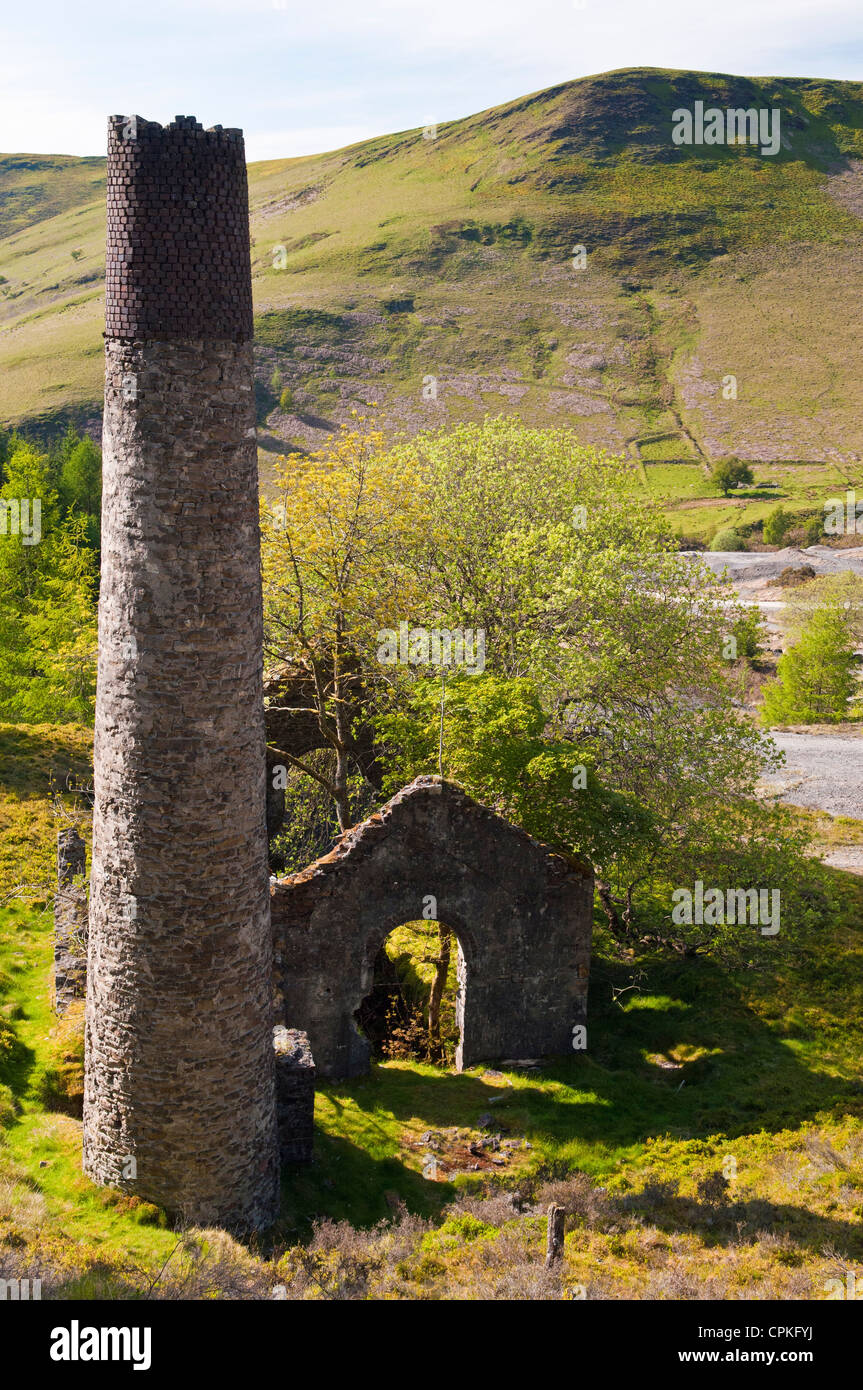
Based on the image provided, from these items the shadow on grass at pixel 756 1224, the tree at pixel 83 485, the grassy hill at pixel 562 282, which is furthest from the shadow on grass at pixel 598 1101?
the grassy hill at pixel 562 282

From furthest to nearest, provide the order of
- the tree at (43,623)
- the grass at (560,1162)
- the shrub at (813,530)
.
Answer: the shrub at (813,530)
the tree at (43,623)
the grass at (560,1162)

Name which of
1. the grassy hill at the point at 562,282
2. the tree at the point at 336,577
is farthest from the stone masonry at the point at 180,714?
the grassy hill at the point at 562,282

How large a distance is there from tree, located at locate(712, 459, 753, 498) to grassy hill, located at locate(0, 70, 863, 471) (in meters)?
7.06

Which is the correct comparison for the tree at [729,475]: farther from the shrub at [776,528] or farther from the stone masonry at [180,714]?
the stone masonry at [180,714]

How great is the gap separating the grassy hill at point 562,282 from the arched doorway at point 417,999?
77125mm

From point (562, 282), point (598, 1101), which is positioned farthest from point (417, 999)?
point (562, 282)

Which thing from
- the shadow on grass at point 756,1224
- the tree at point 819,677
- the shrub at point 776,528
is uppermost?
the shrub at point 776,528

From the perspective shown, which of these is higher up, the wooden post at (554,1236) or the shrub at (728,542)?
the shrub at (728,542)

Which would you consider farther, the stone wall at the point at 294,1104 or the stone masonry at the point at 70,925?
the stone masonry at the point at 70,925

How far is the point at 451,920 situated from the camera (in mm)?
18172

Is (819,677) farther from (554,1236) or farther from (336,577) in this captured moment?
(554,1236)

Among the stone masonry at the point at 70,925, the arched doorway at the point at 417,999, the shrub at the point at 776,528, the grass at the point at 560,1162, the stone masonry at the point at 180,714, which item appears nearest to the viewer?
the stone masonry at the point at 180,714

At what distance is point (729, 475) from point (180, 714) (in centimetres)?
10306

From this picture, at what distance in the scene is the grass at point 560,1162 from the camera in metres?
12.2
